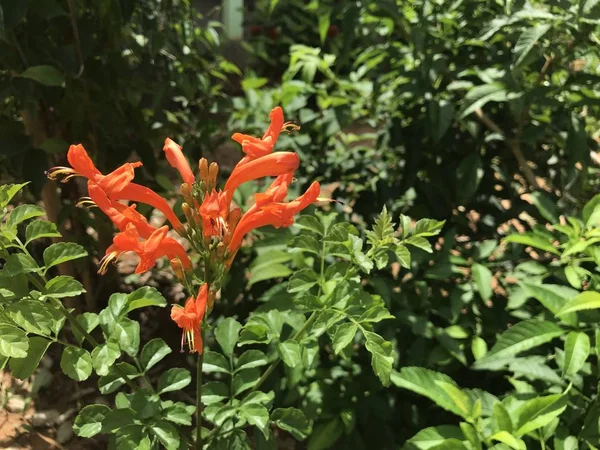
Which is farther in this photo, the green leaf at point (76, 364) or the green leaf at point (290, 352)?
the green leaf at point (290, 352)

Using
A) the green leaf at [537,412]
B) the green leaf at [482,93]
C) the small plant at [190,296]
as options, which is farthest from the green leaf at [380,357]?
the green leaf at [482,93]

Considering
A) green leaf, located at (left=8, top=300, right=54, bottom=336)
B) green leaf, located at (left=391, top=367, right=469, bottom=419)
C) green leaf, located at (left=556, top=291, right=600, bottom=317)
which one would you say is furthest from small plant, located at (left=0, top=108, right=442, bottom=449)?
green leaf, located at (left=556, top=291, right=600, bottom=317)

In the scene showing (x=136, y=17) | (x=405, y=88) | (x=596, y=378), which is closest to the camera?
(x=596, y=378)

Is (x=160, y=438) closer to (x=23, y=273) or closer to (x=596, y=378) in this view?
(x=23, y=273)

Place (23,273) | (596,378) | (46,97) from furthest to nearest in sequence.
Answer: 1. (46,97)
2. (596,378)
3. (23,273)

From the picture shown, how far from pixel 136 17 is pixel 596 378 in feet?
6.28

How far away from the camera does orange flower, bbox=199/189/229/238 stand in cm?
90

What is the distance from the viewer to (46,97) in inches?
68.1

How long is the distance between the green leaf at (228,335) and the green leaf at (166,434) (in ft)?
0.76

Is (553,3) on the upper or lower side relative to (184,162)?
upper

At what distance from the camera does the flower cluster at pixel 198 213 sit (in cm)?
92

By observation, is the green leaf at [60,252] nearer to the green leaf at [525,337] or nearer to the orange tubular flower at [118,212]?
the orange tubular flower at [118,212]

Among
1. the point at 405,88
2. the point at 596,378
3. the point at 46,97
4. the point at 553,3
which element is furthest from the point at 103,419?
the point at 553,3

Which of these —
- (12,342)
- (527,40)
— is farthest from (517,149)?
(12,342)
